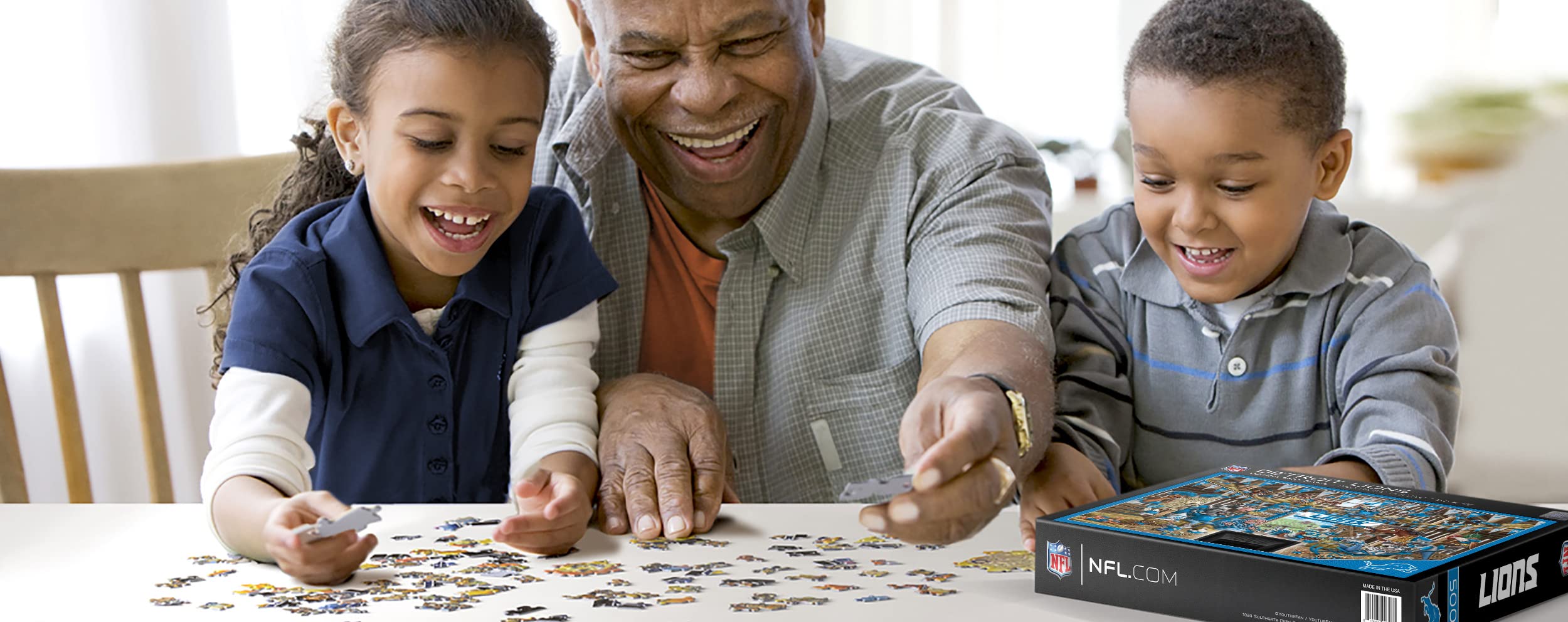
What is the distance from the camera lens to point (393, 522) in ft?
4.44

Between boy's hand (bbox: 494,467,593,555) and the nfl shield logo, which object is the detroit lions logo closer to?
the nfl shield logo

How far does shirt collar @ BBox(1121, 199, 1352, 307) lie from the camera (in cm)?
157

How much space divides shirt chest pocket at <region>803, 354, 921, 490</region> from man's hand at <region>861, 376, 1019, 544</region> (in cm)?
54

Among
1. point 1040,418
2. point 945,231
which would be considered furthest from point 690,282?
point 1040,418

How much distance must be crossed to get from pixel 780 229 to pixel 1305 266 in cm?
67

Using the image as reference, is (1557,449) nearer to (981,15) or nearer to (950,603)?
(981,15)

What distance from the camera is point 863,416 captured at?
72.8 inches

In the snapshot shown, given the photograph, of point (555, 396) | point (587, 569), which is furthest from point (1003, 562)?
point (555, 396)

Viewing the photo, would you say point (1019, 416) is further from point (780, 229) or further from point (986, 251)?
point (780, 229)

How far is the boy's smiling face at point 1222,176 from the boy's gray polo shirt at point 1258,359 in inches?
2.1

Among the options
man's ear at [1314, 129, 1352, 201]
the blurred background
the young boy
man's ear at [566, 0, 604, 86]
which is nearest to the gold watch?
the young boy

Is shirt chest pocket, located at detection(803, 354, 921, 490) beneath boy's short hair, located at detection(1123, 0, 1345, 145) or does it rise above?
beneath

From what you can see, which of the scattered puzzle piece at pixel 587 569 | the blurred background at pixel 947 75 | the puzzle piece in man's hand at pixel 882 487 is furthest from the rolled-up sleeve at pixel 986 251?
the blurred background at pixel 947 75

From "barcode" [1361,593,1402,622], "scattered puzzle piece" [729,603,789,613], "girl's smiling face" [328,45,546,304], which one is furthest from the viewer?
"girl's smiling face" [328,45,546,304]
